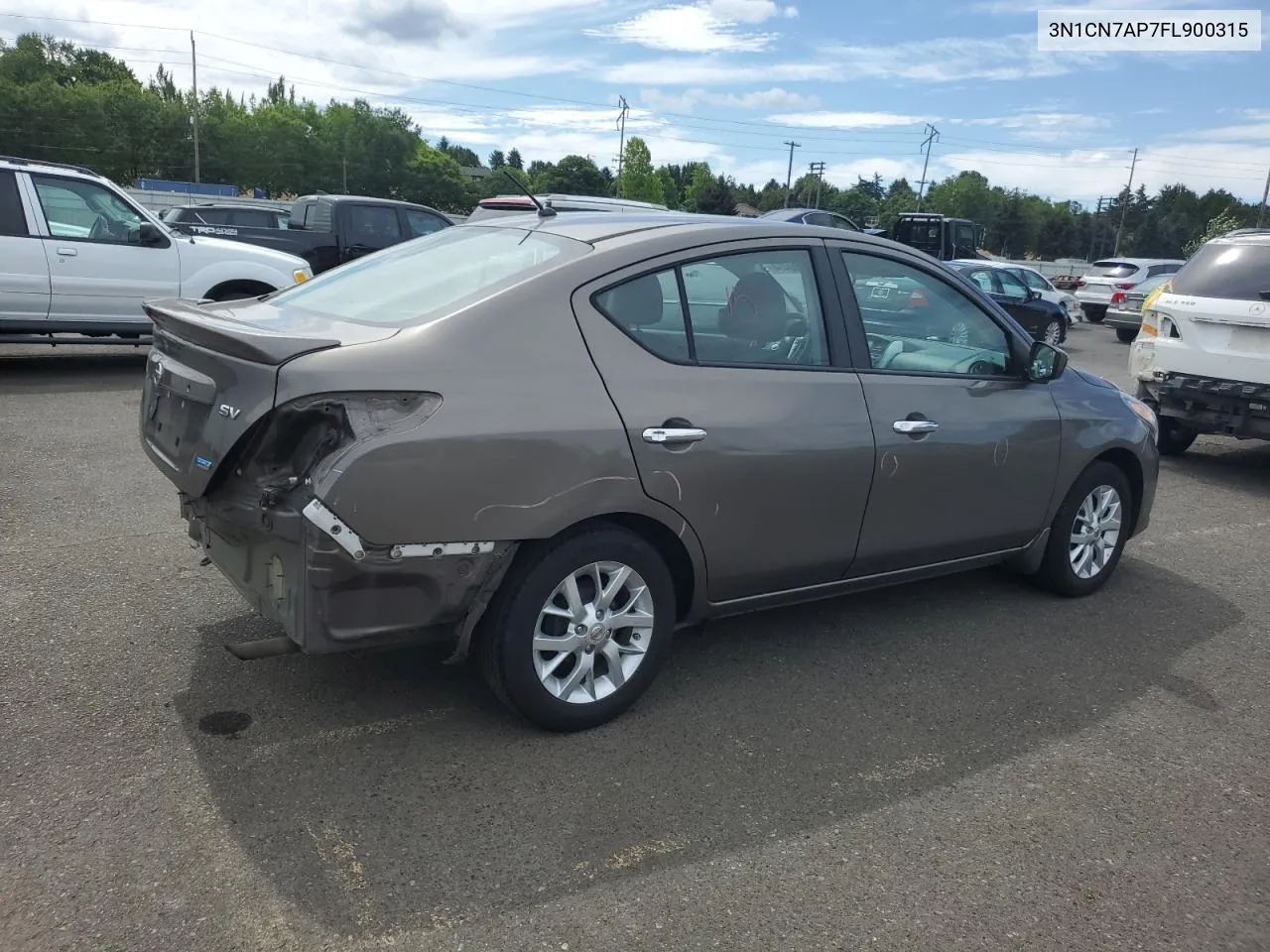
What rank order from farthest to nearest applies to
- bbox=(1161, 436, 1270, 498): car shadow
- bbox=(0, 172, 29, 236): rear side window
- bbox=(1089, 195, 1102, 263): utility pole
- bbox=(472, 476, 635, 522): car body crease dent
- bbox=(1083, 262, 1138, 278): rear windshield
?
1. bbox=(1089, 195, 1102, 263): utility pole
2. bbox=(1083, 262, 1138, 278): rear windshield
3. bbox=(0, 172, 29, 236): rear side window
4. bbox=(1161, 436, 1270, 498): car shadow
5. bbox=(472, 476, 635, 522): car body crease dent

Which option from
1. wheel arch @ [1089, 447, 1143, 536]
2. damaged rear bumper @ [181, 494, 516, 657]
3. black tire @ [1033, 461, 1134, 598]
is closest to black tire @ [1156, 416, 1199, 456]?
wheel arch @ [1089, 447, 1143, 536]

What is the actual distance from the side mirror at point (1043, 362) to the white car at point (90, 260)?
742 centimetres

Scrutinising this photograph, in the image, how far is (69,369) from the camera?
1021 cm

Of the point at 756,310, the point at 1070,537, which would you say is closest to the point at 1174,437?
the point at 1070,537

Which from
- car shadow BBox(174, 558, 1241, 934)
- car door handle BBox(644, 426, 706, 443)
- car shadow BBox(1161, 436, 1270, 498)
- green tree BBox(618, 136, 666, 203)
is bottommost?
car shadow BBox(1161, 436, 1270, 498)

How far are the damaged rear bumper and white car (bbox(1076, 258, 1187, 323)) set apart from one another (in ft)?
76.9

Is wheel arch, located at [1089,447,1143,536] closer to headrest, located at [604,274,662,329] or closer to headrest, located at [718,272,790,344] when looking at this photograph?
headrest, located at [718,272,790,344]

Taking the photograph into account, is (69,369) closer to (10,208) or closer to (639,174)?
(10,208)

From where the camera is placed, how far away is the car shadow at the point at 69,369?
30.0ft

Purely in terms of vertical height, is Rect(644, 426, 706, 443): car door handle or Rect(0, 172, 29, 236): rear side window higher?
Rect(0, 172, 29, 236): rear side window

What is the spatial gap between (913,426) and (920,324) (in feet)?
1.93

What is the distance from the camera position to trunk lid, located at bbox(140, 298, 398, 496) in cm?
296

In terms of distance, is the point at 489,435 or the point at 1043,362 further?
the point at 1043,362

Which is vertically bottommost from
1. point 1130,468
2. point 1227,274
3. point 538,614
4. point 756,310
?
point 538,614
